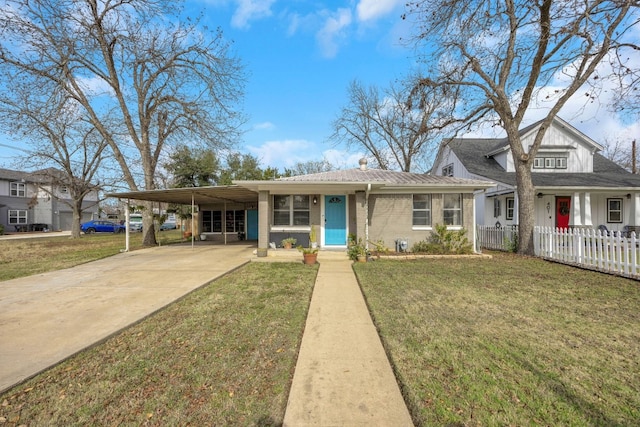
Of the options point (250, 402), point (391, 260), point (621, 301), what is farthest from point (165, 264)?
point (621, 301)

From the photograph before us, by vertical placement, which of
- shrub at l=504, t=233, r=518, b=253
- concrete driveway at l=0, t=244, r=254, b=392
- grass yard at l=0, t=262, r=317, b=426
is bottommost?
grass yard at l=0, t=262, r=317, b=426

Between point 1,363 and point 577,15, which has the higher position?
point 577,15

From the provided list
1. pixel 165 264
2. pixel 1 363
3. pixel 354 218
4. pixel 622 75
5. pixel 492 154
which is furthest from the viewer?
pixel 492 154

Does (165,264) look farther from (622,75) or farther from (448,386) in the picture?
(622,75)

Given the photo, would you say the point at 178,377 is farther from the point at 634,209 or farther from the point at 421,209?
the point at 634,209

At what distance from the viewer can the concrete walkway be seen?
7.58ft

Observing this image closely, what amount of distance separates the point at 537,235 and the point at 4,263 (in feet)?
61.1

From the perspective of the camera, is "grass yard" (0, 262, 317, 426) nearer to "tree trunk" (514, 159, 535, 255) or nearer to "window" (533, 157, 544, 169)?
"tree trunk" (514, 159, 535, 255)

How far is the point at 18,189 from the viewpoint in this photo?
32.8 m

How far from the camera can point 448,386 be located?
2697mm

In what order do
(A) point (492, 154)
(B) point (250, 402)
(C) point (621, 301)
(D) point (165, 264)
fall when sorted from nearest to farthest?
(B) point (250, 402)
(C) point (621, 301)
(D) point (165, 264)
(A) point (492, 154)

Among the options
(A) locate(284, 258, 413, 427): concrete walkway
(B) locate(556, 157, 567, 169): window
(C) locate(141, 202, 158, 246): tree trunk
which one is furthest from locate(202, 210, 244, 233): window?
(B) locate(556, 157, 567, 169): window

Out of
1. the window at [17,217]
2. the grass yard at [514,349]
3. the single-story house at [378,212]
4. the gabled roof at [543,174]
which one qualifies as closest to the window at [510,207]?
the gabled roof at [543,174]

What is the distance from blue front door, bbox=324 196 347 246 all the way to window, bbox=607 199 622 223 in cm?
1422
